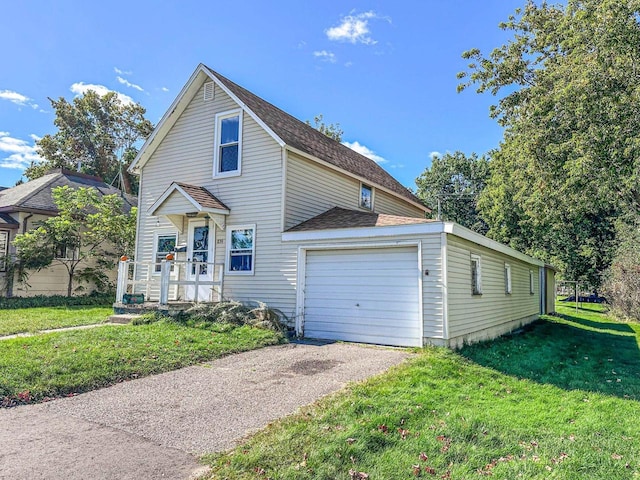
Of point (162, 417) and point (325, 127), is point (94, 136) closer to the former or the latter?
point (325, 127)

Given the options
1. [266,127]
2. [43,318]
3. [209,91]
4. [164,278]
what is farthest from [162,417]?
[209,91]

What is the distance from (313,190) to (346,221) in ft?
6.32

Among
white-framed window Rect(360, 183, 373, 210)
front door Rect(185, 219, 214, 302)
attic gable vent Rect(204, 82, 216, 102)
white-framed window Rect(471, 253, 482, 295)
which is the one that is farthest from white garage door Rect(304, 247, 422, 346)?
attic gable vent Rect(204, 82, 216, 102)

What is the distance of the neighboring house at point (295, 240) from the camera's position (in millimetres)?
9227

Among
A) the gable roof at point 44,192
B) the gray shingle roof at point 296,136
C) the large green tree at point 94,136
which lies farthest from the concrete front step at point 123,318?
the large green tree at point 94,136

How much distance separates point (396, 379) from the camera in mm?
6277

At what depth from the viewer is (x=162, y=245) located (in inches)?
535

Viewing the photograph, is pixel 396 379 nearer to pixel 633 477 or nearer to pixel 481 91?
pixel 633 477

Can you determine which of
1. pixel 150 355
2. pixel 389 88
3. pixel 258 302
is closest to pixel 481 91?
pixel 389 88

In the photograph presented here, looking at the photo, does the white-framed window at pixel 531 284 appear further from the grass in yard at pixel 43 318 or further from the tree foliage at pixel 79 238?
the tree foliage at pixel 79 238

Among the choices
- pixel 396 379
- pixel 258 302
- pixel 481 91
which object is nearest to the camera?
pixel 396 379

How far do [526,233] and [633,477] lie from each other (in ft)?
101

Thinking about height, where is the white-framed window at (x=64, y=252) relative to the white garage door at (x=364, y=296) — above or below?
above

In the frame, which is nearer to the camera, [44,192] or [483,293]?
[483,293]
